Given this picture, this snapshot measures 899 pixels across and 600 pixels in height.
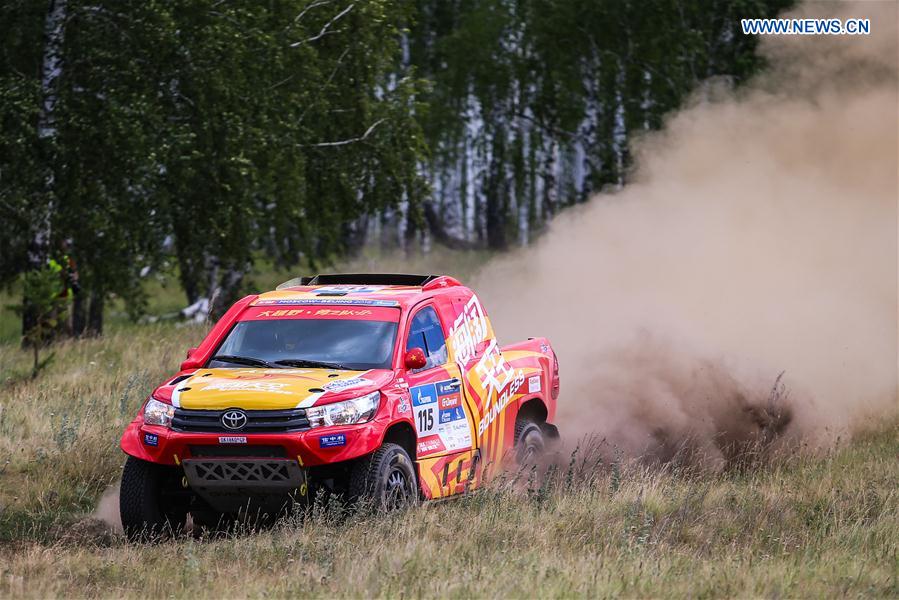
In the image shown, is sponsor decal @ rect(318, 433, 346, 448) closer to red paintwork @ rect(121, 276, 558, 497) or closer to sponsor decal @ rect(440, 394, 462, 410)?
red paintwork @ rect(121, 276, 558, 497)

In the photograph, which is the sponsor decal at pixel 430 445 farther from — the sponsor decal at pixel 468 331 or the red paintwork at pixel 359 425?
the sponsor decal at pixel 468 331

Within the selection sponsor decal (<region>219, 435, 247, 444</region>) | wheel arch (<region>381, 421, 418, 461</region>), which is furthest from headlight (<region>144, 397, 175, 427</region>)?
wheel arch (<region>381, 421, 418, 461</region>)

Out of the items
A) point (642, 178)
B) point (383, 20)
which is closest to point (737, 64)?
point (642, 178)

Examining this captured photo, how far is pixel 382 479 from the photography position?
8.64m

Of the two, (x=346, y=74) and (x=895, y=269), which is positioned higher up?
(x=346, y=74)

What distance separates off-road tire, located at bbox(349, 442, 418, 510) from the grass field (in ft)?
0.52

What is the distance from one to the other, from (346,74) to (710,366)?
10.5 metres

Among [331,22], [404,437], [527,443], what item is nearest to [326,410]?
[404,437]

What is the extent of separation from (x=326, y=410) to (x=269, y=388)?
439 mm

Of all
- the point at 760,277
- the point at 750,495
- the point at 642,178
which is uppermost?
the point at 642,178

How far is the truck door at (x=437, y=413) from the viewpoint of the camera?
9.30 metres

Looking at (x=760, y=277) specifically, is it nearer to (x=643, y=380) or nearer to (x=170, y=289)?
(x=643, y=380)

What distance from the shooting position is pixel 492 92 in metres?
37.2
